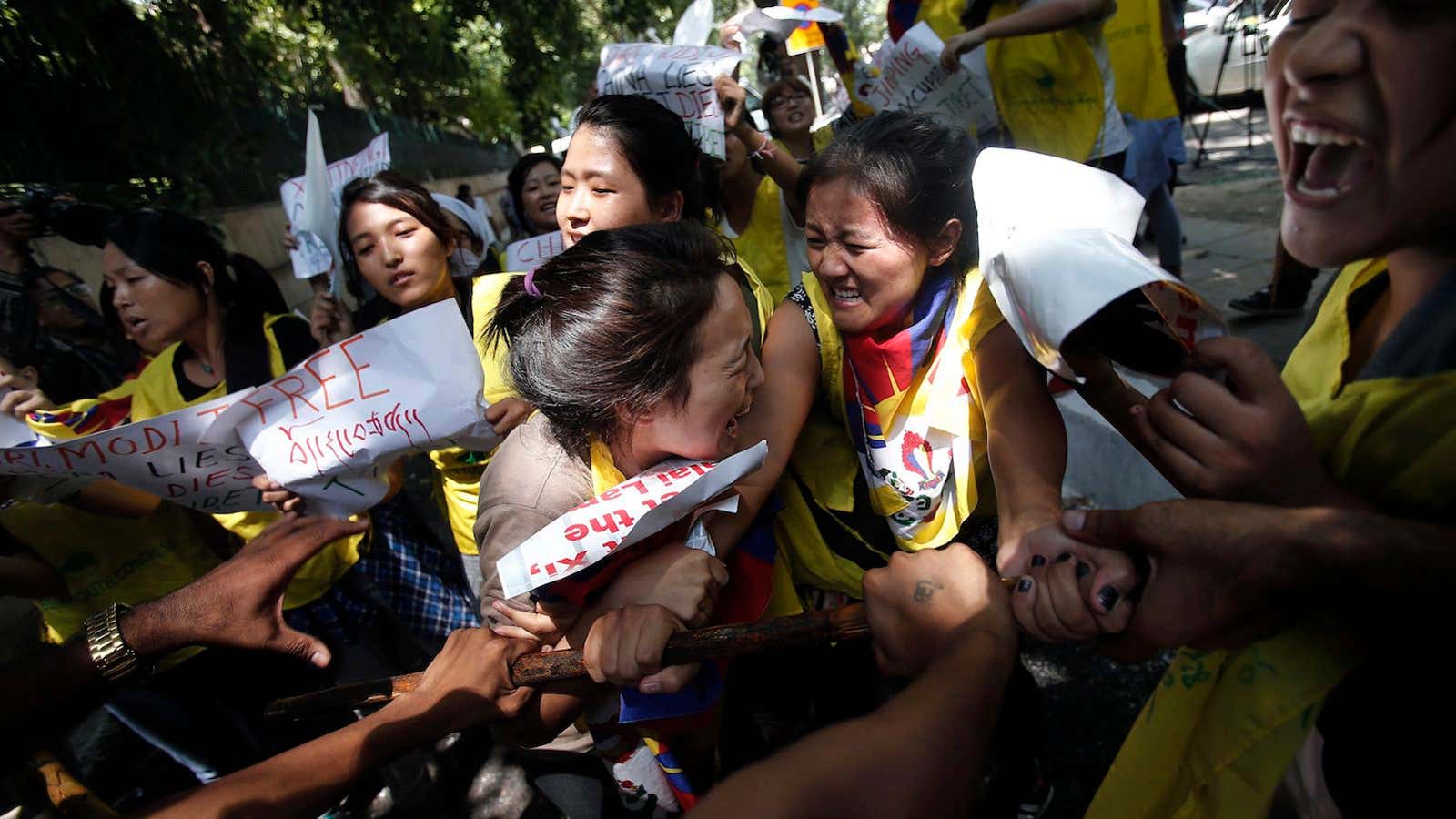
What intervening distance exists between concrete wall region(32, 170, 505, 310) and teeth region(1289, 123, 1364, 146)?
4910 millimetres

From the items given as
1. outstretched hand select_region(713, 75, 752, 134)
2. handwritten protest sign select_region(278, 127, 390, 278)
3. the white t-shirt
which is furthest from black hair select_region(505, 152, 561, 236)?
the white t-shirt

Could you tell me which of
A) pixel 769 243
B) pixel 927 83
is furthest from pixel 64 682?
pixel 927 83

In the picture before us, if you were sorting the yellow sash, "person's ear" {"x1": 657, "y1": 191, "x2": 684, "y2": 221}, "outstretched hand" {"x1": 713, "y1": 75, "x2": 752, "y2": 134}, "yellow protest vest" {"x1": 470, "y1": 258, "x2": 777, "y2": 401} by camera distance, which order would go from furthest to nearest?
the yellow sash
"outstretched hand" {"x1": 713, "y1": 75, "x2": 752, "y2": 134}
"person's ear" {"x1": 657, "y1": 191, "x2": 684, "y2": 221}
"yellow protest vest" {"x1": 470, "y1": 258, "x2": 777, "y2": 401}

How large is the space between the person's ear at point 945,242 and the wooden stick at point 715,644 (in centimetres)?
80

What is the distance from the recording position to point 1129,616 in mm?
1016

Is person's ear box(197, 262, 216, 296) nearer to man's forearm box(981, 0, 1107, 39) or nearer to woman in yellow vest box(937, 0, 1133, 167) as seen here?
woman in yellow vest box(937, 0, 1133, 167)

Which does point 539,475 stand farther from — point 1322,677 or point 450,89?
point 450,89

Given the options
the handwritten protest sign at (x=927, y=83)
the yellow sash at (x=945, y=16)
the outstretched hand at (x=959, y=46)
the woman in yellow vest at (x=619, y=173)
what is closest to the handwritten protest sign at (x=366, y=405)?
the woman in yellow vest at (x=619, y=173)

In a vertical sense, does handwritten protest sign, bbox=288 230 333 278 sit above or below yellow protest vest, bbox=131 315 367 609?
above

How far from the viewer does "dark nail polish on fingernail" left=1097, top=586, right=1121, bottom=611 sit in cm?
102

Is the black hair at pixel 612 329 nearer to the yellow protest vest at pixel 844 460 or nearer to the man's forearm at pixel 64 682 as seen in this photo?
the yellow protest vest at pixel 844 460

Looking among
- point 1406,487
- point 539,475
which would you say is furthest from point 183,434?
point 1406,487

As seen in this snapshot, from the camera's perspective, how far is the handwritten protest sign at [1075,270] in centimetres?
98

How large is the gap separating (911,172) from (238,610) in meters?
1.74
